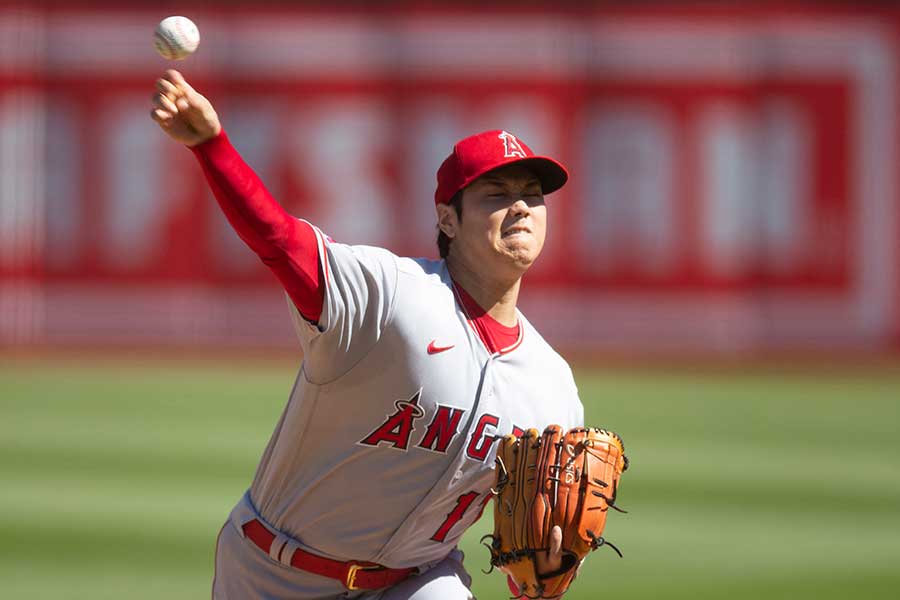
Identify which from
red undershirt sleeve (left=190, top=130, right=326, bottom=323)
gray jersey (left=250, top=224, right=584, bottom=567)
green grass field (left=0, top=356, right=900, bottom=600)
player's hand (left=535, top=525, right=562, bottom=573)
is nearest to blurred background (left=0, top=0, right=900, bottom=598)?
green grass field (left=0, top=356, right=900, bottom=600)

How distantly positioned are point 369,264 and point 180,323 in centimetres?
1362

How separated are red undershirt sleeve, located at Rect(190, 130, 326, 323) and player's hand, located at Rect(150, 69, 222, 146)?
0.05 metres

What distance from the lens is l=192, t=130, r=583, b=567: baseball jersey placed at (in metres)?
3.17

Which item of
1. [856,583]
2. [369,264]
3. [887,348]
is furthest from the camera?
[887,348]

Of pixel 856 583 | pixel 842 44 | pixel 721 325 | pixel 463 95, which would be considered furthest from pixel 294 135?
pixel 856 583

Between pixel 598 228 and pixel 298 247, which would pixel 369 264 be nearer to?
pixel 298 247

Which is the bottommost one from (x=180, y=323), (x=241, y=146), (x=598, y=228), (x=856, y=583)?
(x=856, y=583)

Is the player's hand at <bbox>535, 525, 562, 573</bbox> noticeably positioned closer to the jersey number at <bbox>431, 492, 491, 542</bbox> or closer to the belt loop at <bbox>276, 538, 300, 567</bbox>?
the jersey number at <bbox>431, 492, 491, 542</bbox>

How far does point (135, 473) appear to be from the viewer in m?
8.41

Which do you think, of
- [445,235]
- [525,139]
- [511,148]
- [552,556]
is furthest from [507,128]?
[552,556]

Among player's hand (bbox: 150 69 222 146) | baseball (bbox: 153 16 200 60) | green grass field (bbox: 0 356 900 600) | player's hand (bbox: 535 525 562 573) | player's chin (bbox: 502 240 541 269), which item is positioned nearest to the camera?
player's hand (bbox: 150 69 222 146)

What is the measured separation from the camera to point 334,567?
3.36 metres

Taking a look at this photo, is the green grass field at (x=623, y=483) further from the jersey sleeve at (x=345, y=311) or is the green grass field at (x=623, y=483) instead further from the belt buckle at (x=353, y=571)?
the jersey sleeve at (x=345, y=311)

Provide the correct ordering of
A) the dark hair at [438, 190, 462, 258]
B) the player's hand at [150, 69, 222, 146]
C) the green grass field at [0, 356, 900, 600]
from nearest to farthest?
the player's hand at [150, 69, 222, 146] → the dark hair at [438, 190, 462, 258] → the green grass field at [0, 356, 900, 600]
